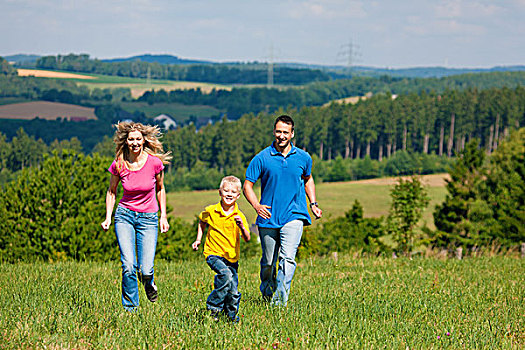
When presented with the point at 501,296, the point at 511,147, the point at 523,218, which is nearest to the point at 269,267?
the point at 501,296

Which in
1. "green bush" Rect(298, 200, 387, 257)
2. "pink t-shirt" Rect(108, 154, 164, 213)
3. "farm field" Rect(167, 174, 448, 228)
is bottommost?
"farm field" Rect(167, 174, 448, 228)

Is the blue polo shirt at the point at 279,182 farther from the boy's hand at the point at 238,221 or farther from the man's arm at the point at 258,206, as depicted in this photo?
the boy's hand at the point at 238,221

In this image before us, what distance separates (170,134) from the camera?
163750 millimetres

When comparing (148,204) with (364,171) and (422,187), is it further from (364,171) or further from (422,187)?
(364,171)

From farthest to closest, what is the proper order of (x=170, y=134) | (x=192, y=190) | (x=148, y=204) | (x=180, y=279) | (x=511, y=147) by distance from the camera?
(x=170, y=134) < (x=192, y=190) < (x=511, y=147) < (x=180, y=279) < (x=148, y=204)

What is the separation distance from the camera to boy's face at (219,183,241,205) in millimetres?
6270

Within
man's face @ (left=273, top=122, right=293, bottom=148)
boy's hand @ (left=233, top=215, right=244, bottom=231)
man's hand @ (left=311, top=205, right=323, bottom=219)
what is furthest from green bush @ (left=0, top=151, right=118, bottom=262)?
boy's hand @ (left=233, top=215, right=244, bottom=231)

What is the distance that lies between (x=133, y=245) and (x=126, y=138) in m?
1.25

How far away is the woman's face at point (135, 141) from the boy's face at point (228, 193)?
1365mm

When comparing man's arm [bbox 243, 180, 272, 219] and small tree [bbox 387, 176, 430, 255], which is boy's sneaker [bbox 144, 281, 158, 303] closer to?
man's arm [bbox 243, 180, 272, 219]

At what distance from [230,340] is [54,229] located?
19415 millimetres

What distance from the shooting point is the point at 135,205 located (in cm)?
699

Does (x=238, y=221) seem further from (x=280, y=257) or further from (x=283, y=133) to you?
(x=283, y=133)

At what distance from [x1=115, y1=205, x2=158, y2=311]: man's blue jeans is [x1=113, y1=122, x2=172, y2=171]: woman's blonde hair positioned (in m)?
0.61
